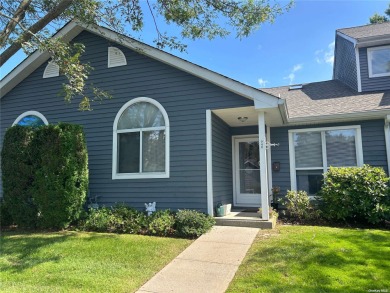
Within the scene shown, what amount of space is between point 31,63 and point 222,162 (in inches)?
260

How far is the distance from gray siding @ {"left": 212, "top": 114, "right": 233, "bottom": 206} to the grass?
2.28m

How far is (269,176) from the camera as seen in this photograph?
9375mm

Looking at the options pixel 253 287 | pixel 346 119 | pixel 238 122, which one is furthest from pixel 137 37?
pixel 253 287

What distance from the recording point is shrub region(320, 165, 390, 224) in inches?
278

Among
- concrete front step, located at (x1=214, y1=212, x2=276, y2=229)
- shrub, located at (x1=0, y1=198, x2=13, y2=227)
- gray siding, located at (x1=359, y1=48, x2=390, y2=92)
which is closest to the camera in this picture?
concrete front step, located at (x1=214, y1=212, x2=276, y2=229)

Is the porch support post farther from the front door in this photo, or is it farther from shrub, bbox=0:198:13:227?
shrub, bbox=0:198:13:227

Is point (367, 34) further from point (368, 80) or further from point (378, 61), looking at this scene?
point (368, 80)

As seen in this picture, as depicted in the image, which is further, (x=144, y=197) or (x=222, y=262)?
(x=144, y=197)

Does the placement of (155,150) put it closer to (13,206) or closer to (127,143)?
(127,143)

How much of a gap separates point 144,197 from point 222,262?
3656mm

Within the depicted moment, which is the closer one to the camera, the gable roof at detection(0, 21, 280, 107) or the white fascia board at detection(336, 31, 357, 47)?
the gable roof at detection(0, 21, 280, 107)

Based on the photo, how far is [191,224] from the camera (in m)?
6.48

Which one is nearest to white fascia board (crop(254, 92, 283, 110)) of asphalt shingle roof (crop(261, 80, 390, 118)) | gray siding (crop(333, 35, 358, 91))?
asphalt shingle roof (crop(261, 80, 390, 118))

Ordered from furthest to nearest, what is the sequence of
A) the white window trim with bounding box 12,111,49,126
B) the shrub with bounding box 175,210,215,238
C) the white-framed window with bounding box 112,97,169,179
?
the white window trim with bounding box 12,111,49,126
the white-framed window with bounding box 112,97,169,179
the shrub with bounding box 175,210,215,238
